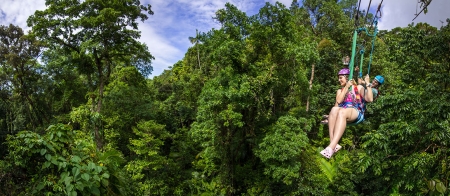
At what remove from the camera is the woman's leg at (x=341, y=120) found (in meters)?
2.72

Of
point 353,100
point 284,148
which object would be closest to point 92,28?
point 284,148

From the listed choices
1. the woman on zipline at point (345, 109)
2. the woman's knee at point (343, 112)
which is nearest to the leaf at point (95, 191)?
the woman on zipline at point (345, 109)

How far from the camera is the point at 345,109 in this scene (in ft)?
9.21

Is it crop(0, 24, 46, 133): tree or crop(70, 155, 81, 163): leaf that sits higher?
crop(0, 24, 46, 133): tree

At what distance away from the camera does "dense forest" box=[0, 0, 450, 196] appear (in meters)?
2.94

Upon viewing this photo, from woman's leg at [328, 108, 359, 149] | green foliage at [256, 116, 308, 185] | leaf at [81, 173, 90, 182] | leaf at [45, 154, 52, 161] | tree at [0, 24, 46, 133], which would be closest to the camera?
leaf at [81, 173, 90, 182]

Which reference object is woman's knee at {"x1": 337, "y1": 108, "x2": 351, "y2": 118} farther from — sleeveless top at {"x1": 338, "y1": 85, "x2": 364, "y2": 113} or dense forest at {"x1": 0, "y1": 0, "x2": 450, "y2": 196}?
dense forest at {"x1": 0, "y1": 0, "x2": 450, "y2": 196}

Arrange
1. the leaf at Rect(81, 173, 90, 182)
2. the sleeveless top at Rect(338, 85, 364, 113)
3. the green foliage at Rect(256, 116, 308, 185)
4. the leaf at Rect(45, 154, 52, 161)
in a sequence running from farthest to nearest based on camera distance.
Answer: the green foliage at Rect(256, 116, 308, 185), the sleeveless top at Rect(338, 85, 364, 113), the leaf at Rect(45, 154, 52, 161), the leaf at Rect(81, 173, 90, 182)

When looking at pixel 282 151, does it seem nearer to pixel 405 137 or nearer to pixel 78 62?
pixel 405 137

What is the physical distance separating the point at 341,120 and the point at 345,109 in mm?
118

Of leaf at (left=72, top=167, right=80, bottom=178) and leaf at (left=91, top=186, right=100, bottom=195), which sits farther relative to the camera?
leaf at (left=91, top=186, right=100, bottom=195)

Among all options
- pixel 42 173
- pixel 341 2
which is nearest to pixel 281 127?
pixel 42 173

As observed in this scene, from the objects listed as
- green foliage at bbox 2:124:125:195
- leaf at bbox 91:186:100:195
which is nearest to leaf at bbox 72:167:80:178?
green foliage at bbox 2:124:125:195

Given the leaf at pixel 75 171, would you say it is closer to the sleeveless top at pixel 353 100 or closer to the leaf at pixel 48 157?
the leaf at pixel 48 157
